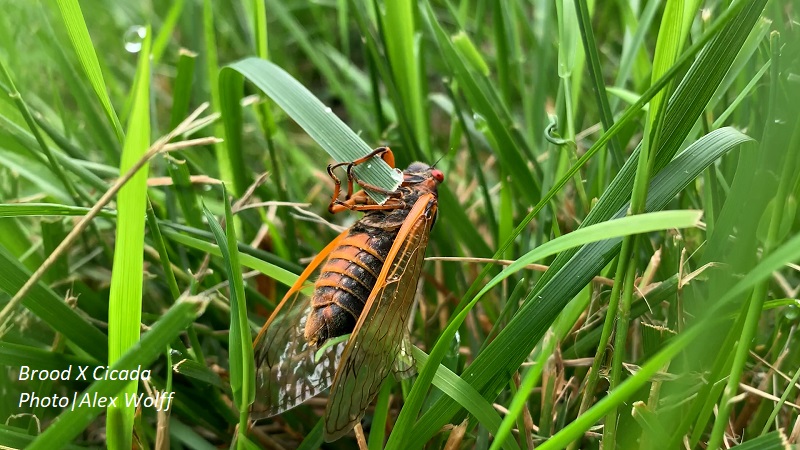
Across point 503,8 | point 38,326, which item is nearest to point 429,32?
point 503,8

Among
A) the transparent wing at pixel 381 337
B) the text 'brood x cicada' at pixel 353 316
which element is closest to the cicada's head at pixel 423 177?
the text 'brood x cicada' at pixel 353 316

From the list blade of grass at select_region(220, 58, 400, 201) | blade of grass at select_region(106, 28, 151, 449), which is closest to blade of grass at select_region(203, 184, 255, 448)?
blade of grass at select_region(106, 28, 151, 449)

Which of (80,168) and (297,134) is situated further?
(297,134)

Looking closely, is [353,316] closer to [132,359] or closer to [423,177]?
[423,177]

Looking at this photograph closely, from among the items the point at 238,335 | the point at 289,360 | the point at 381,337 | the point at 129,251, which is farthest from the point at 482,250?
the point at 129,251

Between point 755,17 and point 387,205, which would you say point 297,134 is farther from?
point 755,17

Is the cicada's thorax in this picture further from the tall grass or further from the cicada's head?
the tall grass
